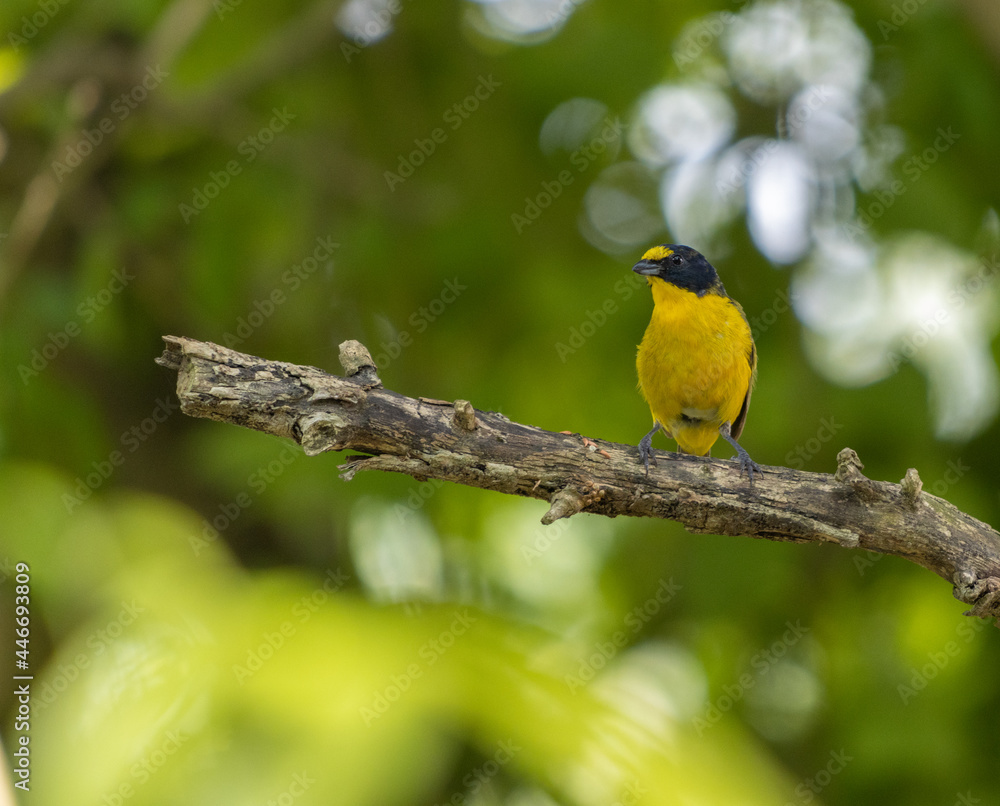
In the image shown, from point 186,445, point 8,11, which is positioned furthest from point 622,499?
point 8,11

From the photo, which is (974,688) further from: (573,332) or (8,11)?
(8,11)

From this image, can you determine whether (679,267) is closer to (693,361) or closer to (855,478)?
(693,361)

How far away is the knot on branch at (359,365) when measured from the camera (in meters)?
2.73

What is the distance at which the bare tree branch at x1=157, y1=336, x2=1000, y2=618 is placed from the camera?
2.50 m

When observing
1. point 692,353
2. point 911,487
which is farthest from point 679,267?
point 911,487

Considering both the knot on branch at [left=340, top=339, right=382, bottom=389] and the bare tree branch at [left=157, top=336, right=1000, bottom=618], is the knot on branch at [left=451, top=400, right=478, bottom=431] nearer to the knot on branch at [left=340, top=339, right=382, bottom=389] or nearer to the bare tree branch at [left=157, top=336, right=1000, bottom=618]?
the bare tree branch at [left=157, top=336, right=1000, bottom=618]

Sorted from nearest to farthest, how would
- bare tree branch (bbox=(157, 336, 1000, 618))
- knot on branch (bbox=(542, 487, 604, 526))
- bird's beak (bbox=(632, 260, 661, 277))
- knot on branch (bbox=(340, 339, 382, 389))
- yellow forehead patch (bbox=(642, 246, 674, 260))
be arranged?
bare tree branch (bbox=(157, 336, 1000, 618))
knot on branch (bbox=(340, 339, 382, 389))
knot on branch (bbox=(542, 487, 604, 526))
bird's beak (bbox=(632, 260, 661, 277))
yellow forehead patch (bbox=(642, 246, 674, 260))

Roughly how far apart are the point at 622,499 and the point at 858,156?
3851 millimetres

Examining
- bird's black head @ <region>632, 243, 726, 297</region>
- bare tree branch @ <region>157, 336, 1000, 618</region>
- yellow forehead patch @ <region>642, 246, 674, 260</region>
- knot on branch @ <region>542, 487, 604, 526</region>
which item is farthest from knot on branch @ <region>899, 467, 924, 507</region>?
yellow forehead patch @ <region>642, 246, 674, 260</region>

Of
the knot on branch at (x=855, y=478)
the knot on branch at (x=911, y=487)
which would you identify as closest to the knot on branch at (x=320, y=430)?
the knot on branch at (x=855, y=478)

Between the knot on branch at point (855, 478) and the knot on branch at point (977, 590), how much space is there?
15.8 inches

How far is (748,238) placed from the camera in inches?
238

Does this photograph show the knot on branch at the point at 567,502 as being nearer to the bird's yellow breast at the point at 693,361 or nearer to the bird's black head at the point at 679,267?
the bird's yellow breast at the point at 693,361

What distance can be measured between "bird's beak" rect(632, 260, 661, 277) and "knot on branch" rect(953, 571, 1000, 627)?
2625 mm
